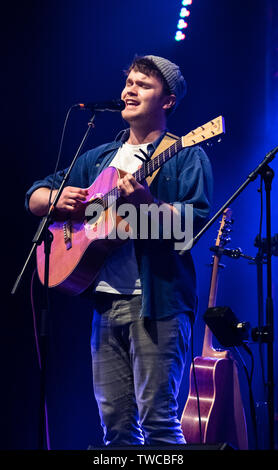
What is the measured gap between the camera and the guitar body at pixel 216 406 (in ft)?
11.1

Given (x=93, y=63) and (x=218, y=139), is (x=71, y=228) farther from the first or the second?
(x=93, y=63)

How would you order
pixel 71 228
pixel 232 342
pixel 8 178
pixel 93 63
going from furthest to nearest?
pixel 93 63 < pixel 8 178 < pixel 71 228 < pixel 232 342

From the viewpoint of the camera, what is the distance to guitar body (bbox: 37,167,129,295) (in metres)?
2.59

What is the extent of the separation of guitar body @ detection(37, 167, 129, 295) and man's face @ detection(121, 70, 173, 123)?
0.33 m

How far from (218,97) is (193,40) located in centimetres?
45

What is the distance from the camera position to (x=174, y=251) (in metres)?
2.52

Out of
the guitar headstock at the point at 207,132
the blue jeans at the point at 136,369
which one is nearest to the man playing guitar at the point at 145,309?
the blue jeans at the point at 136,369

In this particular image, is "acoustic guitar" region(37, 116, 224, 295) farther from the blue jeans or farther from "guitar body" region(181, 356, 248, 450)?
"guitar body" region(181, 356, 248, 450)

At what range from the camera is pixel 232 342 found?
2.37m

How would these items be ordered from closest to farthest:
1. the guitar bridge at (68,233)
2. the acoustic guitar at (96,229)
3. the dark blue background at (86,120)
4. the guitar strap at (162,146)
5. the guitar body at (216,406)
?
the acoustic guitar at (96,229) → the guitar strap at (162,146) → the guitar bridge at (68,233) → the guitar body at (216,406) → the dark blue background at (86,120)

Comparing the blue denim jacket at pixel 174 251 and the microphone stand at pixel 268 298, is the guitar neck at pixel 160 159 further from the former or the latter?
the microphone stand at pixel 268 298

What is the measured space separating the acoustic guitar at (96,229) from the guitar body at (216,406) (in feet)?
4.02

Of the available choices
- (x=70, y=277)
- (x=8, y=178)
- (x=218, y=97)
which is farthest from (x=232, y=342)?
(x=218, y=97)

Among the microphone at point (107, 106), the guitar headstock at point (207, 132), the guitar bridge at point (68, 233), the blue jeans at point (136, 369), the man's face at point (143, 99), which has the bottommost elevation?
the blue jeans at point (136, 369)
